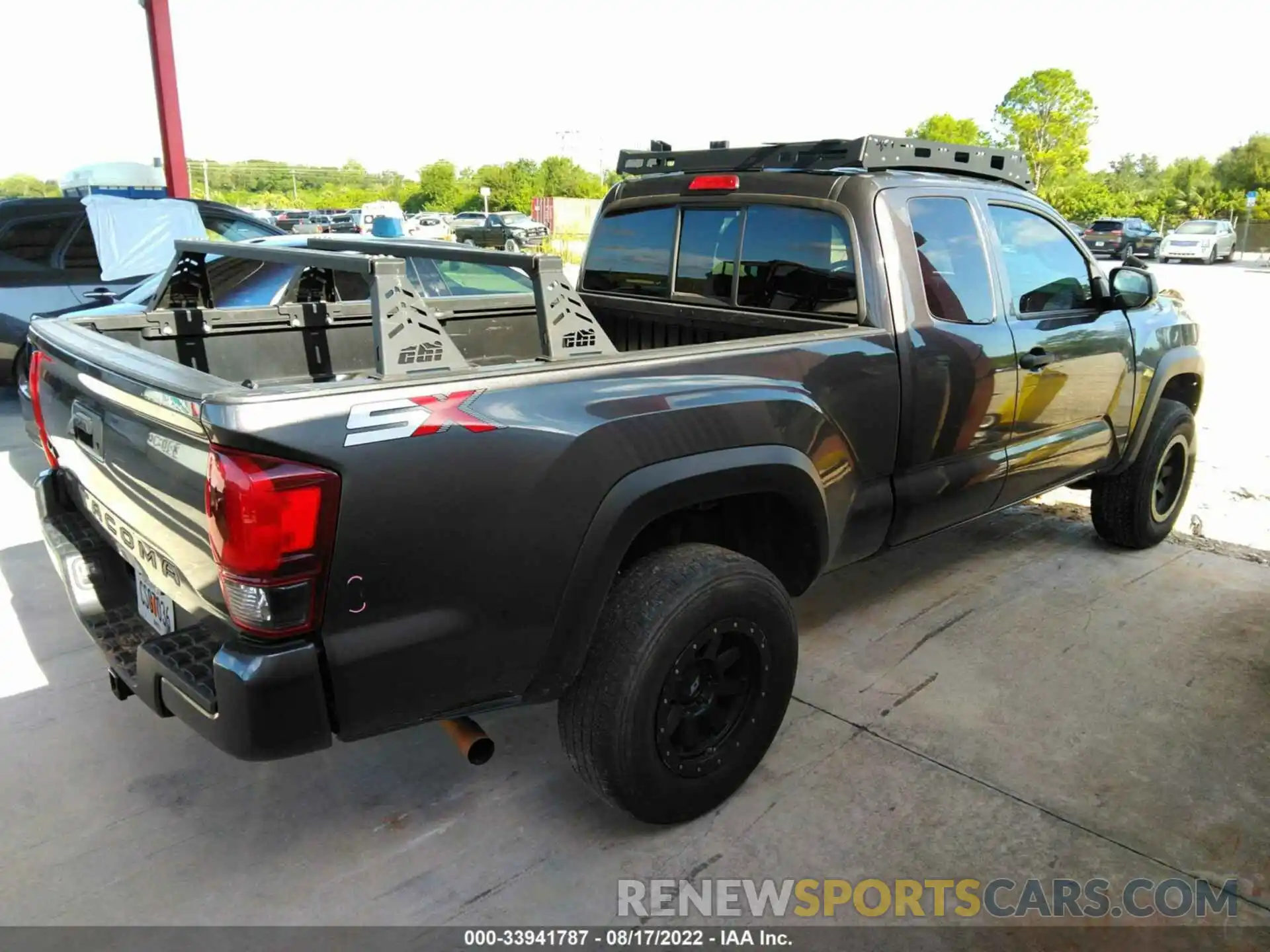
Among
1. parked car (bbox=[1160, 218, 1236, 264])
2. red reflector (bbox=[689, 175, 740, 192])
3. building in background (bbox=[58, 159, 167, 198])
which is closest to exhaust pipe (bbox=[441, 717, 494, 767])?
red reflector (bbox=[689, 175, 740, 192])

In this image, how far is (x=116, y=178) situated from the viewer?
49.0ft

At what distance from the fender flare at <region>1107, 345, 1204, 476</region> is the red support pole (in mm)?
11992

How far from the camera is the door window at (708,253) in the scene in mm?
3586

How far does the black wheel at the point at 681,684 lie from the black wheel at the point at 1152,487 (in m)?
2.83

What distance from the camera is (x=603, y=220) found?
4230 millimetres

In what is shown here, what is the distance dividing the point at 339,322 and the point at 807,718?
2417 mm

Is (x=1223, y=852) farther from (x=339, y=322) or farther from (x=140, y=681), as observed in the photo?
(x=339, y=322)

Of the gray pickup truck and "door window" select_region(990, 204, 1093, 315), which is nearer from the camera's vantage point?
the gray pickup truck

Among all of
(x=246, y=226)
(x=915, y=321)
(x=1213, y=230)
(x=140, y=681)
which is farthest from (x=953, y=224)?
(x=1213, y=230)

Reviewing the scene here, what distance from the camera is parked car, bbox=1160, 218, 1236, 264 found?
A: 99.2 ft

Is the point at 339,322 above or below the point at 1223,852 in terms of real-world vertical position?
above

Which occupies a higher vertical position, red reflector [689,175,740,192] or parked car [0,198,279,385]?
red reflector [689,175,740,192]

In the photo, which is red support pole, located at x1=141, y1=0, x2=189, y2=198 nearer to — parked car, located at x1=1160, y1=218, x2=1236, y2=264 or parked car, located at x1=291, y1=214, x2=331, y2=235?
parked car, located at x1=291, y1=214, x2=331, y2=235

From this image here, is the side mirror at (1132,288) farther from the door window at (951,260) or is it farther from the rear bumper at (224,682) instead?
the rear bumper at (224,682)
